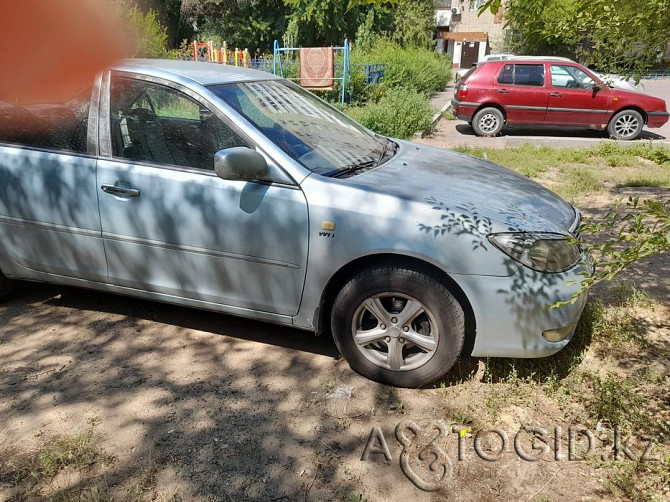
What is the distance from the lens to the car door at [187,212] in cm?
314

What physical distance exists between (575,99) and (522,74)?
1.25 metres

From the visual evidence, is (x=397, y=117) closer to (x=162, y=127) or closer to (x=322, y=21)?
(x=162, y=127)

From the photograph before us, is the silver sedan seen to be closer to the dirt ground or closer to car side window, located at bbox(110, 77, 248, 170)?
car side window, located at bbox(110, 77, 248, 170)

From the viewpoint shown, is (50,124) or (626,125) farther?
(626,125)

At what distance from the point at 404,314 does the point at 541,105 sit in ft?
34.1

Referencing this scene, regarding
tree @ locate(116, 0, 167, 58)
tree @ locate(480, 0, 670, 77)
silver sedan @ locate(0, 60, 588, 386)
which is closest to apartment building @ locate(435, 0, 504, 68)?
tree @ locate(116, 0, 167, 58)

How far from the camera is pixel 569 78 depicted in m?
11.8

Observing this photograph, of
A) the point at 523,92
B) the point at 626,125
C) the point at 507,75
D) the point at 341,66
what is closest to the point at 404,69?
the point at 341,66

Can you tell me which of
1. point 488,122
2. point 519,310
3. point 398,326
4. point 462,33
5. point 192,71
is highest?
point 462,33

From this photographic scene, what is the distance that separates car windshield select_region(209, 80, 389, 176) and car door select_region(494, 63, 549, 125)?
29.4ft

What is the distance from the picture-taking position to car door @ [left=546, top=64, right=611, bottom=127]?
38.0 ft

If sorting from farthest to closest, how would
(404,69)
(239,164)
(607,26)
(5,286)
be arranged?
(404,69) < (5,286) < (607,26) < (239,164)

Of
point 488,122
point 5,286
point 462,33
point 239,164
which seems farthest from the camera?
point 462,33

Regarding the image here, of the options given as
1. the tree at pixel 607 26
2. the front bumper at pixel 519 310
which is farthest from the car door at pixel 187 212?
the tree at pixel 607 26
